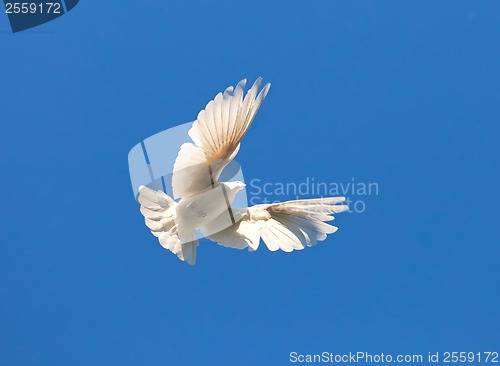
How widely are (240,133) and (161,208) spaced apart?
33cm

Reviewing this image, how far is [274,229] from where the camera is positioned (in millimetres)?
1937

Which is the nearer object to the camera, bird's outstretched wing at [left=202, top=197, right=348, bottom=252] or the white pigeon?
the white pigeon

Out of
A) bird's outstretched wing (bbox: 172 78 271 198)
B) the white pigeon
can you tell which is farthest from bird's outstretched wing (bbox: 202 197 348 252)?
bird's outstretched wing (bbox: 172 78 271 198)

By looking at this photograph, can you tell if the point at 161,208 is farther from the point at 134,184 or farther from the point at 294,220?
the point at 294,220

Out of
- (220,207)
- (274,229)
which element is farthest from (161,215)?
(274,229)

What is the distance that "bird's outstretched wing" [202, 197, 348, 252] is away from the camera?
6.22 ft

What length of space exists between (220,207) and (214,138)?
0.25 metres

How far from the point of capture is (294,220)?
1.92 meters

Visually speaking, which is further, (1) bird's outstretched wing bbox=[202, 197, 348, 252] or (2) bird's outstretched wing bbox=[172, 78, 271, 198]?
(1) bird's outstretched wing bbox=[202, 197, 348, 252]

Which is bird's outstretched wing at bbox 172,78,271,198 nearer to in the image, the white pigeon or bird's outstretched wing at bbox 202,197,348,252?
the white pigeon

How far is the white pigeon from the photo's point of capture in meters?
1.61

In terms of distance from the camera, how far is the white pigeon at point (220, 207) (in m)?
1.61

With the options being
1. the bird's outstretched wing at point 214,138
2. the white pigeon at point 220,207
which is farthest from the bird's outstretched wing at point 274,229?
the bird's outstretched wing at point 214,138

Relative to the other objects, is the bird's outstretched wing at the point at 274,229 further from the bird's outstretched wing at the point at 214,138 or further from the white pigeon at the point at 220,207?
the bird's outstretched wing at the point at 214,138
